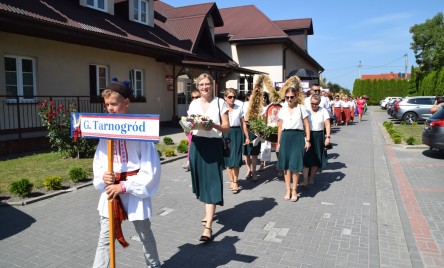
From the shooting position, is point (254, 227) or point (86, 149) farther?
point (86, 149)

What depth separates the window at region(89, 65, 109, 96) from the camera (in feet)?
45.6

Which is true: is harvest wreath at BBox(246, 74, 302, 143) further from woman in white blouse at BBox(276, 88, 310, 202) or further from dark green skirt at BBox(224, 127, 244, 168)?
woman in white blouse at BBox(276, 88, 310, 202)

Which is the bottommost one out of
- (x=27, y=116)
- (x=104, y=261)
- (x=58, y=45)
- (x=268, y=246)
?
(x=268, y=246)

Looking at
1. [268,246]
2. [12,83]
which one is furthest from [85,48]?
[268,246]

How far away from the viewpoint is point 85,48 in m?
13.2

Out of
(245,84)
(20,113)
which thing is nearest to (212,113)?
(20,113)

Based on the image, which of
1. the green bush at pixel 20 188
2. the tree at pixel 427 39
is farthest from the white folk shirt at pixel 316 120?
the tree at pixel 427 39

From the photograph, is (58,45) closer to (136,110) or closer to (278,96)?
(136,110)

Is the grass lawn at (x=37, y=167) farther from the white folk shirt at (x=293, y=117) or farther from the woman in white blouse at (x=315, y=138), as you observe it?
the woman in white blouse at (x=315, y=138)

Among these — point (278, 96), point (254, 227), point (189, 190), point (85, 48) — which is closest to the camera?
point (254, 227)

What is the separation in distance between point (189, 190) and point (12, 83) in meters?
7.65

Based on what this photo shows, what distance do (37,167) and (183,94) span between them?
12861mm

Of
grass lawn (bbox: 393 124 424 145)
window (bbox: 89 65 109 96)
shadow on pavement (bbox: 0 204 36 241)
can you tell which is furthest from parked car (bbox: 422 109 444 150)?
window (bbox: 89 65 109 96)

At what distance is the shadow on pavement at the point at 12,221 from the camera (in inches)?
180
